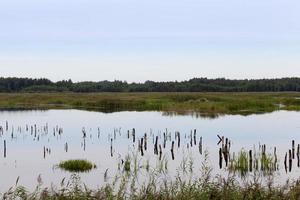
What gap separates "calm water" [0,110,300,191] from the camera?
27.0m

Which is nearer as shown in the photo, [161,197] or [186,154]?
[161,197]

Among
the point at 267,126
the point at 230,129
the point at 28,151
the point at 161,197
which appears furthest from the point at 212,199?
the point at 267,126

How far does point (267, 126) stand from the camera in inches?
2109

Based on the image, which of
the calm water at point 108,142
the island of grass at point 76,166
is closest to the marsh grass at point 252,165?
the calm water at point 108,142

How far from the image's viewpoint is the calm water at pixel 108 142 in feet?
88.6

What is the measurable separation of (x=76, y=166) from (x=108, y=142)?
12.5m

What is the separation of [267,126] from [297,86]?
139m

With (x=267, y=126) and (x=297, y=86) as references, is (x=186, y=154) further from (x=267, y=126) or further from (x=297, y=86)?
(x=297, y=86)

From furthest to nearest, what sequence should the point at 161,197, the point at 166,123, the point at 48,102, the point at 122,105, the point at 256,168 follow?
1. the point at 48,102
2. the point at 122,105
3. the point at 166,123
4. the point at 256,168
5. the point at 161,197

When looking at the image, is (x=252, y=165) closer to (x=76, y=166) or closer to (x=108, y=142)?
(x=76, y=166)

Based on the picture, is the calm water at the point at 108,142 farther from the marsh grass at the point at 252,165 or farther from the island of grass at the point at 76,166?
the marsh grass at the point at 252,165

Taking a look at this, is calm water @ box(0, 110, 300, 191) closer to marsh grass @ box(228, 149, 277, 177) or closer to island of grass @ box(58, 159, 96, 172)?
island of grass @ box(58, 159, 96, 172)

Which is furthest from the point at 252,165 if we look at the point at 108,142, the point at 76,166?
the point at 108,142

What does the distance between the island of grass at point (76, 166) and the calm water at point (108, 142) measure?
0.53 meters
